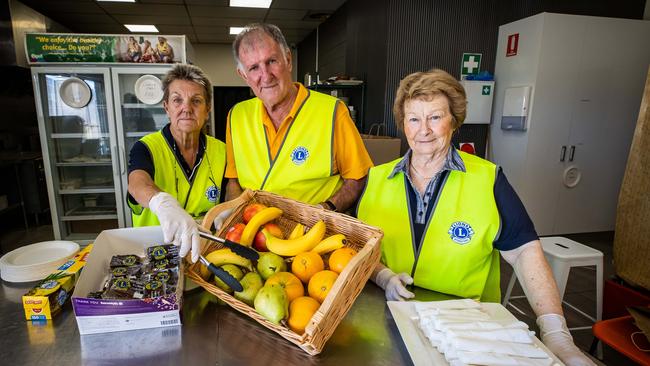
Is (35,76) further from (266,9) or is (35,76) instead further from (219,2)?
(266,9)

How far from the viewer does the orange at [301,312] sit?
81 centimetres

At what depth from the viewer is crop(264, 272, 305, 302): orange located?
0.87 m

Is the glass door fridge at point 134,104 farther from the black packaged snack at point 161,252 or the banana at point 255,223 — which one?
the banana at point 255,223

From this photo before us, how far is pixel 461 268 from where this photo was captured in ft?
4.11

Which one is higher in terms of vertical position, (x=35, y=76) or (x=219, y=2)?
(x=219, y=2)

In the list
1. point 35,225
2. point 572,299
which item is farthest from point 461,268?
point 35,225

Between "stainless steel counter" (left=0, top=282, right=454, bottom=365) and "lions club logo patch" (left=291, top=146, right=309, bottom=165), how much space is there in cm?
83

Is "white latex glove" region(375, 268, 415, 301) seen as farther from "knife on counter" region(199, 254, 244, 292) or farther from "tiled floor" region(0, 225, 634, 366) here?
"tiled floor" region(0, 225, 634, 366)

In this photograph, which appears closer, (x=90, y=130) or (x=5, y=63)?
(x=90, y=130)

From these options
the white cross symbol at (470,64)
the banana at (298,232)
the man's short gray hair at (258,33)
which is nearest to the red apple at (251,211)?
the banana at (298,232)

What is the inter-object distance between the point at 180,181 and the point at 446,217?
124 centimetres

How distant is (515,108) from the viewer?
405cm

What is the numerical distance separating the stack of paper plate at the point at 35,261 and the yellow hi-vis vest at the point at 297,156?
0.76 meters

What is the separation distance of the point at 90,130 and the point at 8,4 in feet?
7.58
